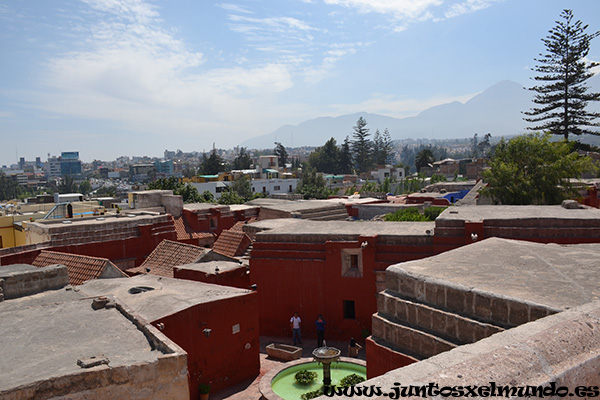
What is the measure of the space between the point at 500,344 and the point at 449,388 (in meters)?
0.87

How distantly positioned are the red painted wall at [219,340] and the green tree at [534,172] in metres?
12.5

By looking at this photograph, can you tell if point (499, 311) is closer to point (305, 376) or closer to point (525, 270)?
point (525, 270)

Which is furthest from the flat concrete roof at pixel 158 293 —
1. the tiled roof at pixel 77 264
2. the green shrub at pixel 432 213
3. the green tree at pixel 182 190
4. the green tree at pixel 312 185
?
the green tree at pixel 312 185

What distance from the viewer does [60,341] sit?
24.3ft

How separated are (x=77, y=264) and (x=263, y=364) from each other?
6.77 metres

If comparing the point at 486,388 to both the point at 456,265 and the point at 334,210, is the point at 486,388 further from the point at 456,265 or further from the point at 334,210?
the point at 334,210

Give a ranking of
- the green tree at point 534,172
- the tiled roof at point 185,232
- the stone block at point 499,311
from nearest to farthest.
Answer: the stone block at point 499,311
the green tree at point 534,172
the tiled roof at point 185,232

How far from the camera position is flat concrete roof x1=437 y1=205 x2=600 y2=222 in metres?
12.6

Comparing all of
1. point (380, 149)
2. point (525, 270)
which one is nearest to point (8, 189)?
point (380, 149)

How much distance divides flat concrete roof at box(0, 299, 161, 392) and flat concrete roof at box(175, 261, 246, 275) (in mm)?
5579

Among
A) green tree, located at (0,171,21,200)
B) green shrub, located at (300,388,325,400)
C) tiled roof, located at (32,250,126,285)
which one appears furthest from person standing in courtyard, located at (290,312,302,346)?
green tree, located at (0,171,21,200)

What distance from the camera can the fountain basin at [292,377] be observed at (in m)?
10.5

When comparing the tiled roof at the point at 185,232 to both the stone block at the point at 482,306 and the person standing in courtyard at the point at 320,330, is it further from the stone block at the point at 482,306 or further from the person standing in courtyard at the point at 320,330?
the stone block at the point at 482,306

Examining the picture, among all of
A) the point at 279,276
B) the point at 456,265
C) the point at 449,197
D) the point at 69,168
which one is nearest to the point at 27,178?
the point at 69,168
